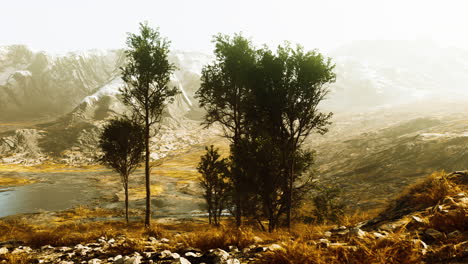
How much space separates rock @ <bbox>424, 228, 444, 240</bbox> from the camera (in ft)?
14.6

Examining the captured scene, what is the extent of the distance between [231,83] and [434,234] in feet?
61.3

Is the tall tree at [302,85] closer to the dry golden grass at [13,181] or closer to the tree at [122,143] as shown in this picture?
the tree at [122,143]

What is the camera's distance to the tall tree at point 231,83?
68.3 feet

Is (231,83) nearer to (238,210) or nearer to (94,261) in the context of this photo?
(238,210)

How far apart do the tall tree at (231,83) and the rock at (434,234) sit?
1622cm

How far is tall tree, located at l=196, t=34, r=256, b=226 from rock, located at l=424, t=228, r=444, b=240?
16224 millimetres

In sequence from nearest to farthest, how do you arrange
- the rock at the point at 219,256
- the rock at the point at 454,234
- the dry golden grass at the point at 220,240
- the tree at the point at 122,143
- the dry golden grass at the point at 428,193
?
the rock at the point at 454,234, the rock at the point at 219,256, the dry golden grass at the point at 220,240, the dry golden grass at the point at 428,193, the tree at the point at 122,143

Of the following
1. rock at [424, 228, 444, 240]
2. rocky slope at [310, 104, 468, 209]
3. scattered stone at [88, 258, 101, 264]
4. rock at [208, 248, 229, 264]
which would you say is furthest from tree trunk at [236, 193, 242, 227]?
rocky slope at [310, 104, 468, 209]

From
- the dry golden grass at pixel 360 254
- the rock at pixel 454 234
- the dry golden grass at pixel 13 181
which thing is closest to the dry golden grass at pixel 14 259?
the dry golden grass at pixel 360 254

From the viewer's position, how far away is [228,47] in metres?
20.8

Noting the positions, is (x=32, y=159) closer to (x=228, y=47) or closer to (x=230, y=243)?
(x=228, y=47)

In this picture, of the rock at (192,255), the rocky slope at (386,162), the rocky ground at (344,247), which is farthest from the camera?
the rocky slope at (386,162)

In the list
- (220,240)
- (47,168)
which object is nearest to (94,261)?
(220,240)

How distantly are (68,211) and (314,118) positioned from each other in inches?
2325
